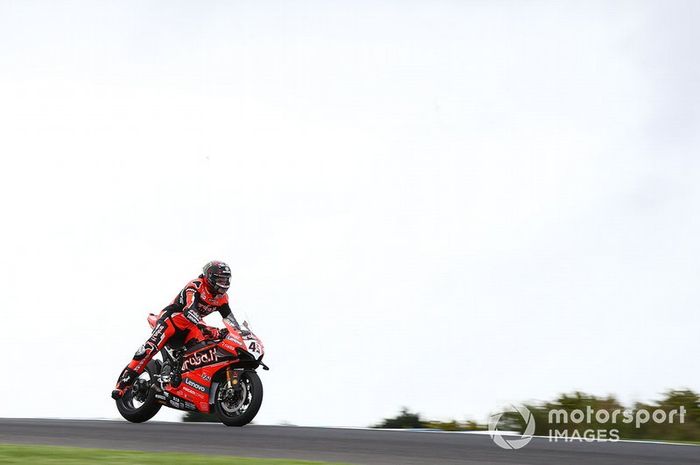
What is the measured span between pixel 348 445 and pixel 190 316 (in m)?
4.26

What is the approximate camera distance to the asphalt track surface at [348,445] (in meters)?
9.07

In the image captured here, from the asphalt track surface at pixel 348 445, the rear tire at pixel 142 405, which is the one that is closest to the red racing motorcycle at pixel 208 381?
the rear tire at pixel 142 405

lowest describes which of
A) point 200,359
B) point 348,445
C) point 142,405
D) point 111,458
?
point 111,458

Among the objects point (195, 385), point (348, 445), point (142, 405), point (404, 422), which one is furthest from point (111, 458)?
point (404, 422)

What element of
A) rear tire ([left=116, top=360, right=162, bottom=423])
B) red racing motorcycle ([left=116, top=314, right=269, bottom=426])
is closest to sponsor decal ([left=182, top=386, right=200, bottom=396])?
red racing motorcycle ([left=116, top=314, right=269, bottom=426])

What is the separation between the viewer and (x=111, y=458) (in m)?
9.00

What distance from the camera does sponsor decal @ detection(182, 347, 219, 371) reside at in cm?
1356

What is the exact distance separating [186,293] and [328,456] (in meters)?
5.22

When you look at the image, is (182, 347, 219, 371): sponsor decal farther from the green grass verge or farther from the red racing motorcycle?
the green grass verge

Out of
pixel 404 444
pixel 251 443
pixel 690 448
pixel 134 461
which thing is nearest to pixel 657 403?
pixel 690 448

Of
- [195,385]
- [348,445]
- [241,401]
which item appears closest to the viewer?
[348,445]

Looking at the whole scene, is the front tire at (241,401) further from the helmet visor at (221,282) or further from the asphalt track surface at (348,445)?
the helmet visor at (221,282)

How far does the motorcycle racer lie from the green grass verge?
4218 mm

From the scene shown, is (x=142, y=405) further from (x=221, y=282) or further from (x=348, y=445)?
(x=348, y=445)
